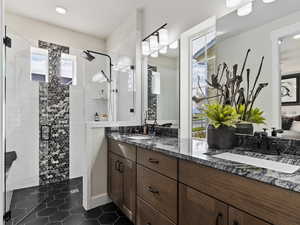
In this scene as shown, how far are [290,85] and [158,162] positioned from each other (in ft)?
3.39

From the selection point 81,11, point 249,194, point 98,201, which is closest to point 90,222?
point 98,201

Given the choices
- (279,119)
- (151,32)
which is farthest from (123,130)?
(279,119)

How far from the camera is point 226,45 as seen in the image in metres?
1.52

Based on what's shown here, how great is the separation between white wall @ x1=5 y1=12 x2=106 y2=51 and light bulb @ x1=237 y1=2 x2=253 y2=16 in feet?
8.89

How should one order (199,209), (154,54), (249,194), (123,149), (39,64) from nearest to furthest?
(249,194)
(199,209)
(123,149)
(154,54)
(39,64)

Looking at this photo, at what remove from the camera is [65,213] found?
197 cm

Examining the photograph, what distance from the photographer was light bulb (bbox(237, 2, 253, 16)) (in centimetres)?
135

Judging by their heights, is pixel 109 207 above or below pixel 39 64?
below

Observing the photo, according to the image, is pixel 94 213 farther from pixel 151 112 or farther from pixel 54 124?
pixel 54 124

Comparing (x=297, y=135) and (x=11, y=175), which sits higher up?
(x=297, y=135)

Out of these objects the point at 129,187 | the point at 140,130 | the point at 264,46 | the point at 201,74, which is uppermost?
the point at 264,46

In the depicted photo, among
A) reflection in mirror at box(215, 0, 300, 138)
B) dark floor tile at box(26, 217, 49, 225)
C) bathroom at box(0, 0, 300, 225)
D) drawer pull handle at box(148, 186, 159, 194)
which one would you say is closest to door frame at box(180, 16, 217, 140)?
bathroom at box(0, 0, 300, 225)

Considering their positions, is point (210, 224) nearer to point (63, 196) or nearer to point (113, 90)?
point (63, 196)

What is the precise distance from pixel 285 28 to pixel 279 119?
619 millimetres
